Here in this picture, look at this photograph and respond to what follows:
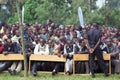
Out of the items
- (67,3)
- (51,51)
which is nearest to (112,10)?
(67,3)

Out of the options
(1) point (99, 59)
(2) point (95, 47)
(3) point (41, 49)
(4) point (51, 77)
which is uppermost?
(2) point (95, 47)

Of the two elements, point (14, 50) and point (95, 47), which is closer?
point (95, 47)

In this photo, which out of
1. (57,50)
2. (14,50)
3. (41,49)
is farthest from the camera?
(14,50)

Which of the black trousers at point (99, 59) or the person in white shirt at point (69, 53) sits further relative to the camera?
the person in white shirt at point (69, 53)

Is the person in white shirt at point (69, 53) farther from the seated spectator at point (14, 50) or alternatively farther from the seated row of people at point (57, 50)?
Result: the seated spectator at point (14, 50)

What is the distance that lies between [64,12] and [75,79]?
27.6m

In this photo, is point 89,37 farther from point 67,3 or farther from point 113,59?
point 67,3

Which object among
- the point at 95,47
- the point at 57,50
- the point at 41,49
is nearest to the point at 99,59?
the point at 95,47

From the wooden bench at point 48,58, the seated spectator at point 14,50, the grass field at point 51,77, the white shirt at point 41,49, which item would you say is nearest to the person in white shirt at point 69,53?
the wooden bench at point 48,58

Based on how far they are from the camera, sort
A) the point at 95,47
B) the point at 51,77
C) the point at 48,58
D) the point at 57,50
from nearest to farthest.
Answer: the point at 51,77
the point at 95,47
the point at 48,58
the point at 57,50

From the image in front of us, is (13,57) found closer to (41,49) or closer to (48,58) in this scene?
(41,49)

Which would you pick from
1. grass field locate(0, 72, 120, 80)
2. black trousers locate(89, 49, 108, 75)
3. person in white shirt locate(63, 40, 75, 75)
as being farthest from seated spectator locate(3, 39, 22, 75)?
black trousers locate(89, 49, 108, 75)

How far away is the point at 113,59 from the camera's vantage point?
57.8ft

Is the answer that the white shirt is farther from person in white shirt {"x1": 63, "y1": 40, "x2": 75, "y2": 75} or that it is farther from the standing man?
the standing man
